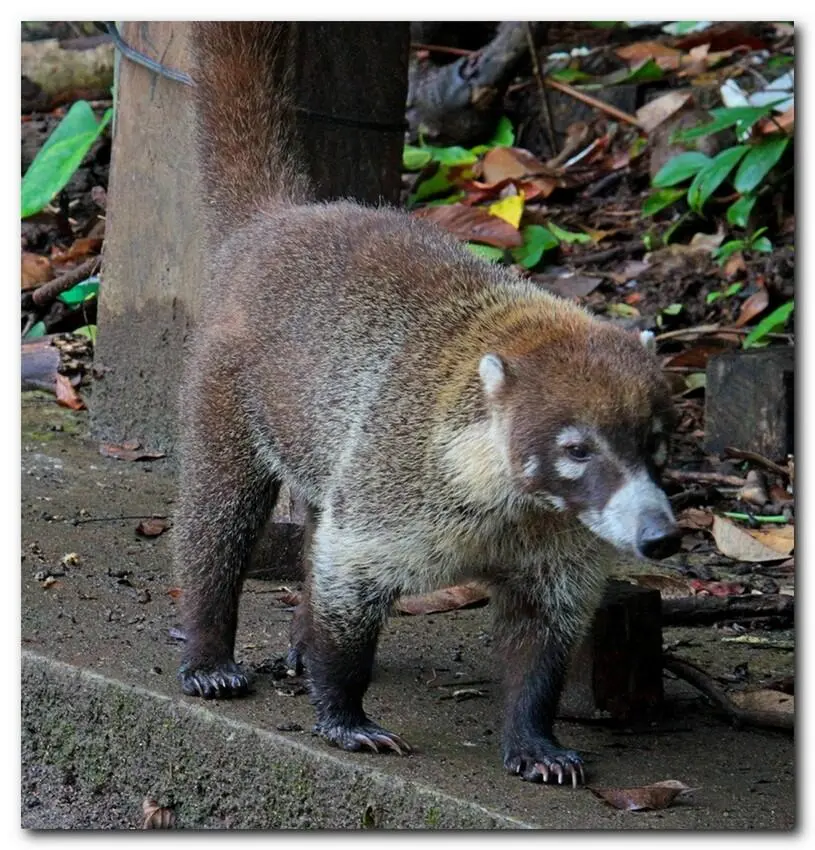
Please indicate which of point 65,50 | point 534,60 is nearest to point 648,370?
point 534,60

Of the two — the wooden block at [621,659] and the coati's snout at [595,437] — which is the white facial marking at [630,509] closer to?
the coati's snout at [595,437]

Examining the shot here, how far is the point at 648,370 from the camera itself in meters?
3.12

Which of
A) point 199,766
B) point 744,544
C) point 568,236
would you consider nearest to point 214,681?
point 199,766

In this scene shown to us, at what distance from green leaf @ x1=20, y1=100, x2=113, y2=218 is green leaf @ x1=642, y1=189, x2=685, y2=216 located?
2.20 m

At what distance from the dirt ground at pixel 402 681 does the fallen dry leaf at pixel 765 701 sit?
0.20 ft

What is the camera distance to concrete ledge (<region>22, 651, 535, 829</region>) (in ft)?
10.1

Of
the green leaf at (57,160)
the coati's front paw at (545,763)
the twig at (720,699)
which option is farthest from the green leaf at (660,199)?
the coati's front paw at (545,763)

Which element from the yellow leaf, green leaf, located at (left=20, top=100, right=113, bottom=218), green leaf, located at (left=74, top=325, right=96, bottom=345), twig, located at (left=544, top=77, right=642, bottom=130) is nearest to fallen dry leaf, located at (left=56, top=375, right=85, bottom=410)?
green leaf, located at (left=74, top=325, right=96, bottom=345)

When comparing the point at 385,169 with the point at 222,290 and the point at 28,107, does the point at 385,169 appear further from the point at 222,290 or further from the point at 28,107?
the point at 28,107

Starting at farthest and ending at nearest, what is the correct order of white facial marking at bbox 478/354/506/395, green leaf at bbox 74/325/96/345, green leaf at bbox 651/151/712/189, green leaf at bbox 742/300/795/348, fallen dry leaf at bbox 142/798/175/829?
green leaf at bbox 74/325/96/345 < green leaf at bbox 651/151/712/189 < green leaf at bbox 742/300/795/348 < fallen dry leaf at bbox 142/798/175/829 < white facial marking at bbox 478/354/506/395

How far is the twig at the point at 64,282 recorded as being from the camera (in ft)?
19.4

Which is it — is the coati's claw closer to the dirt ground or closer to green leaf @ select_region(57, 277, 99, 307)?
the dirt ground

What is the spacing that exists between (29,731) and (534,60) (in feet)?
11.7

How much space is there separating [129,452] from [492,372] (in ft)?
7.75
